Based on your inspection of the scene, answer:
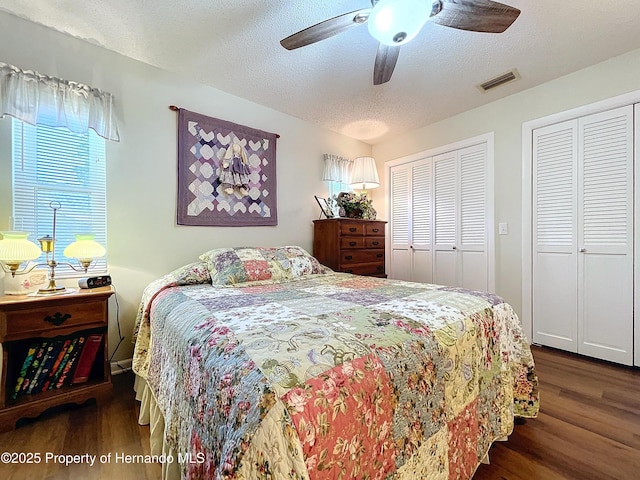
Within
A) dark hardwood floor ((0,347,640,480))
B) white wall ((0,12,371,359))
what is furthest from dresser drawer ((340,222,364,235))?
dark hardwood floor ((0,347,640,480))

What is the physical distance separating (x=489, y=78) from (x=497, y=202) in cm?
117

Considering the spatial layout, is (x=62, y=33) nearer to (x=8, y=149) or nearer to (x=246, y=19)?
(x=8, y=149)

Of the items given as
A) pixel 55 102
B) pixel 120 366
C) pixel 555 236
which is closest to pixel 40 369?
pixel 120 366

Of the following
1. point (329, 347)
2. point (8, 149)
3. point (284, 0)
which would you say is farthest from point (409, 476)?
point (8, 149)

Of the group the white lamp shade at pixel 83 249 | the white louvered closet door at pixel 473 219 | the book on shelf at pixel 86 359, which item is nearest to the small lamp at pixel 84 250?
the white lamp shade at pixel 83 249

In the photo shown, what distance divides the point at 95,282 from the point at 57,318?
0.31 m

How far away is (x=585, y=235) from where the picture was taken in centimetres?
239

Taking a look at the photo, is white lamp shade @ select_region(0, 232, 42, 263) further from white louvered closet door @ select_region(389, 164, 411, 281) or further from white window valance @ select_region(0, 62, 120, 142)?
white louvered closet door @ select_region(389, 164, 411, 281)

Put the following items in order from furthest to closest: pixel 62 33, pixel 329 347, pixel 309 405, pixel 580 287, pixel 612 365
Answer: pixel 580 287
pixel 612 365
pixel 62 33
pixel 329 347
pixel 309 405

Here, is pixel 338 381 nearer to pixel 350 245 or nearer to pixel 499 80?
pixel 350 245

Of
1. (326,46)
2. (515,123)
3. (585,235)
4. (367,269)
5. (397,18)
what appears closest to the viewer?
(397,18)

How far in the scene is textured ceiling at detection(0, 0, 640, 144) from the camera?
174cm

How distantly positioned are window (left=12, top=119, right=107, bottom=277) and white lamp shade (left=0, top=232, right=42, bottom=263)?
0.34m

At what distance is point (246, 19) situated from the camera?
1.82 metres
